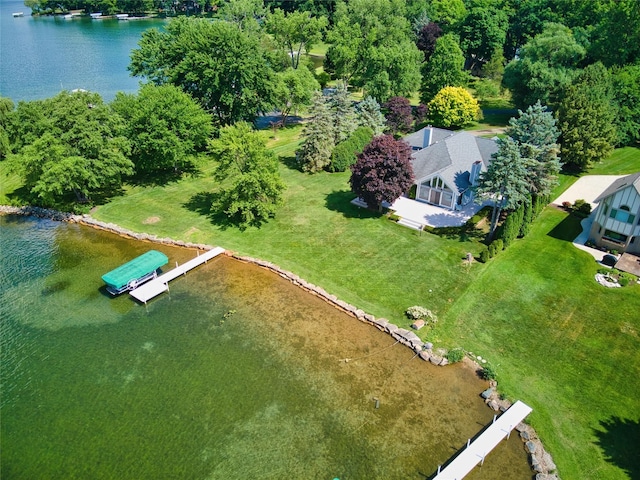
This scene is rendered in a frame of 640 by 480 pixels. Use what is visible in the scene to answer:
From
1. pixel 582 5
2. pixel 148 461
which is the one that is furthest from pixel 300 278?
pixel 582 5

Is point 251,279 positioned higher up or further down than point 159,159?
further down

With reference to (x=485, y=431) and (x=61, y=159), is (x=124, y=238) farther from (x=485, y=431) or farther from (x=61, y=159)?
(x=485, y=431)

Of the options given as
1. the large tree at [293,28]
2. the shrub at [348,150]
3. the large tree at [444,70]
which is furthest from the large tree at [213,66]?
the large tree at [444,70]

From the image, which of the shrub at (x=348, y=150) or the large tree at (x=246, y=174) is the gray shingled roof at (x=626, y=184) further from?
the large tree at (x=246, y=174)

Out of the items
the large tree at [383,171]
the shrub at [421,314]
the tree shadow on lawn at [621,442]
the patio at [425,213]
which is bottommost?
the tree shadow on lawn at [621,442]

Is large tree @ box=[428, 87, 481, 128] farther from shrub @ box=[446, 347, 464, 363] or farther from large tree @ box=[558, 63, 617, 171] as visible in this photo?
shrub @ box=[446, 347, 464, 363]

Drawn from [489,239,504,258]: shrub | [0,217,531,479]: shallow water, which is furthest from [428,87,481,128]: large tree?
[0,217,531,479]: shallow water
